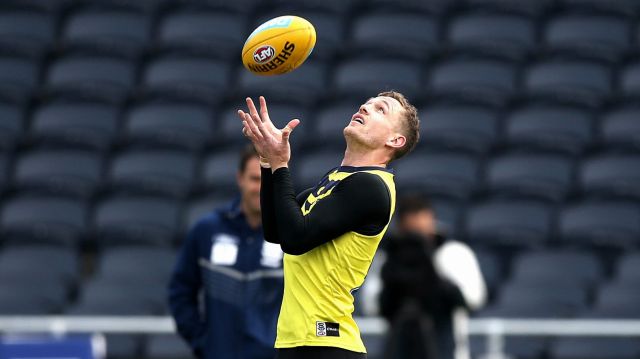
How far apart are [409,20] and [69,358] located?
23.3 feet

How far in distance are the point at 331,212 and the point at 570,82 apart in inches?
339

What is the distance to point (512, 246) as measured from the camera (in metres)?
10.9

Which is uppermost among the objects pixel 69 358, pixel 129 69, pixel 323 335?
pixel 129 69

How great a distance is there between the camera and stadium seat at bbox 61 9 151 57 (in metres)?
13.6

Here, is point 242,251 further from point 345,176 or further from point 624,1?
point 624,1

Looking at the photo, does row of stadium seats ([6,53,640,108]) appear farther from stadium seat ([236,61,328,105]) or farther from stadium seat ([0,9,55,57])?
stadium seat ([0,9,55,57])

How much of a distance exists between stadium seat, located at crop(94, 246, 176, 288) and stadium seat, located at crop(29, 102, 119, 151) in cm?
182

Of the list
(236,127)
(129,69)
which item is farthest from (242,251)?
(129,69)

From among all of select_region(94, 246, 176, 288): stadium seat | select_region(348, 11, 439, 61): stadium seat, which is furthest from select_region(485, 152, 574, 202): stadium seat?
select_region(94, 246, 176, 288): stadium seat

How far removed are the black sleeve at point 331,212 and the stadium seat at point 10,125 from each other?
28.3ft

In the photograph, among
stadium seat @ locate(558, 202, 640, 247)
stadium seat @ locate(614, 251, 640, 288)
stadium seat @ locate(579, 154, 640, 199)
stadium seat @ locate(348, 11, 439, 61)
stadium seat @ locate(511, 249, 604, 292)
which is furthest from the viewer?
stadium seat @ locate(348, 11, 439, 61)

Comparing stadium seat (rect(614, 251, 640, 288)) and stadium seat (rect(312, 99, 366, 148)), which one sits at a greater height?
stadium seat (rect(312, 99, 366, 148))

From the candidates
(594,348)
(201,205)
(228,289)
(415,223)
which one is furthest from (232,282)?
(201,205)

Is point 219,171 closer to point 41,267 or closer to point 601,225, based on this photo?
point 41,267
